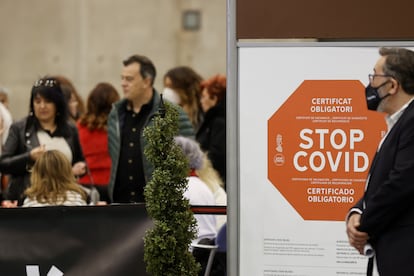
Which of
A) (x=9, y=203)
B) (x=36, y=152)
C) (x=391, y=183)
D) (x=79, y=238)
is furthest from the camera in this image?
(x=36, y=152)

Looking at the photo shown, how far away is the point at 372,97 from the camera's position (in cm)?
529

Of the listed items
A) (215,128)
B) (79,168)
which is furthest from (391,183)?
(215,128)

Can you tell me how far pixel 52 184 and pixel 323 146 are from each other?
2.64 metres

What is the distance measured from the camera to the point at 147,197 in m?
5.43

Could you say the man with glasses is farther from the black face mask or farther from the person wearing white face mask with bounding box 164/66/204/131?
the person wearing white face mask with bounding box 164/66/204/131

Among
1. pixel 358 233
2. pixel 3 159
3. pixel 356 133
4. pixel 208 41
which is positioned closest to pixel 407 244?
pixel 358 233

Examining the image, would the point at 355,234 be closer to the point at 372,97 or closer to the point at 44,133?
the point at 372,97

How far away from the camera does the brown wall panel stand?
5.28m

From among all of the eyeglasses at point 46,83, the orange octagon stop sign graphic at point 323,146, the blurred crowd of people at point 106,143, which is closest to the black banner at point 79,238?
the orange octagon stop sign graphic at point 323,146

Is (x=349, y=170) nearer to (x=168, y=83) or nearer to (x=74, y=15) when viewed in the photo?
(x=168, y=83)

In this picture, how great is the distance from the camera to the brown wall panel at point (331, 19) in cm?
528

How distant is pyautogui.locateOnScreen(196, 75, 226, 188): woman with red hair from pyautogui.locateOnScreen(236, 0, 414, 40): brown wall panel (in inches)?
171

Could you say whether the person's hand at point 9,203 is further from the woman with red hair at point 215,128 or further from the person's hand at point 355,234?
the person's hand at point 355,234

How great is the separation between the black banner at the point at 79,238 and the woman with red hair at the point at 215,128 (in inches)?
143
